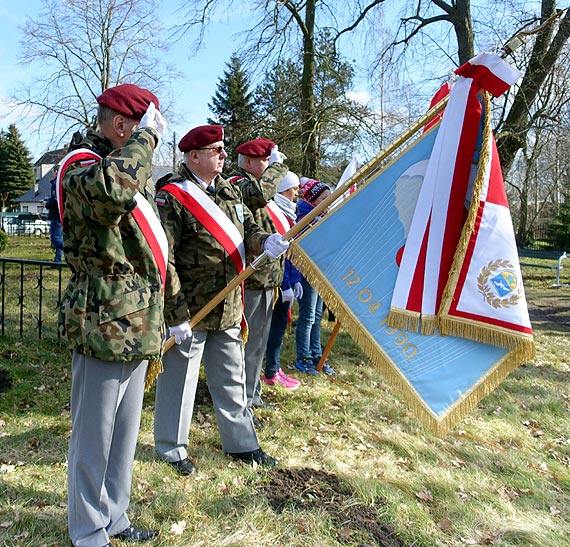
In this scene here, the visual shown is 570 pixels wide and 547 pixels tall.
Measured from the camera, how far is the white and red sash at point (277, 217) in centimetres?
478

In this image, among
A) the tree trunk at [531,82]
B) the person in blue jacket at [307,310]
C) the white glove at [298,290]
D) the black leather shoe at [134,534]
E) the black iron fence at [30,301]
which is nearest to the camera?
the black leather shoe at [134,534]

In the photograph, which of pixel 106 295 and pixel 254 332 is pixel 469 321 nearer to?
pixel 106 295

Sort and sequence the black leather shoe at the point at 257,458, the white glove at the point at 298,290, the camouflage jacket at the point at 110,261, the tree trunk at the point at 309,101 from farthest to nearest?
the tree trunk at the point at 309,101
the white glove at the point at 298,290
the black leather shoe at the point at 257,458
the camouflage jacket at the point at 110,261

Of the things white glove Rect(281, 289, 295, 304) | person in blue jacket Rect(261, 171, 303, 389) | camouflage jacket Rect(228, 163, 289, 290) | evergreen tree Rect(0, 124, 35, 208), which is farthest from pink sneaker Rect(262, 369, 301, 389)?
evergreen tree Rect(0, 124, 35, 208)

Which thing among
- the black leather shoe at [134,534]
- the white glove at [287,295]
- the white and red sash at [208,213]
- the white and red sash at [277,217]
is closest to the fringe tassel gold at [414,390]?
the white and red sash at [208,213]

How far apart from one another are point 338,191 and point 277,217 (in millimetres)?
1766

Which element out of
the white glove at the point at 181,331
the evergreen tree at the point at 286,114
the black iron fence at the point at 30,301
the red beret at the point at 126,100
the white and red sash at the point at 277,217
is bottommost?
the black iron fence at the point at 30,301

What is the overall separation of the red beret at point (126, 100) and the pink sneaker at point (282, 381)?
3395 mm

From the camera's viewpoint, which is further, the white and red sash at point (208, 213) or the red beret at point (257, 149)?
the red beret at point (257, 149)

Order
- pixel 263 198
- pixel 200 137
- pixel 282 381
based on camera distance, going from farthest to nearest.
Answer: pixel 282 381, pixel 263 198, pixel 200 137

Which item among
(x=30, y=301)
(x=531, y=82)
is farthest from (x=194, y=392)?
(x=531, y=82)

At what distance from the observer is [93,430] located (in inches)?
94.8

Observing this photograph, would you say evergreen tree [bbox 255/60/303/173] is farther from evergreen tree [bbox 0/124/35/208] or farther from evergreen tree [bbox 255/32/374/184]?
evergreen tree [bbox 0/124/35/208]

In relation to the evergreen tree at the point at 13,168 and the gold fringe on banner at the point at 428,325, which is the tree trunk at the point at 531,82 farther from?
the evergreen tree at the point at 13,168
